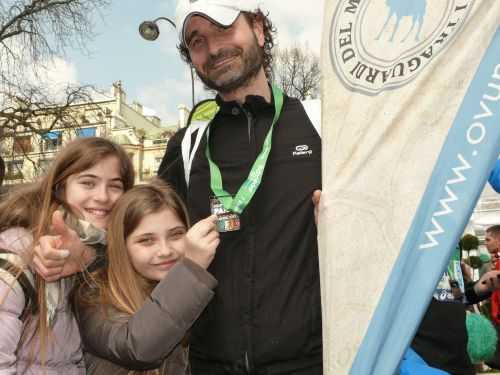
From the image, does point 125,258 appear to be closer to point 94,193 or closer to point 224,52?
point 94,193

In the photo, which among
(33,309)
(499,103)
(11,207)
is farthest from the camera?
(11,207)

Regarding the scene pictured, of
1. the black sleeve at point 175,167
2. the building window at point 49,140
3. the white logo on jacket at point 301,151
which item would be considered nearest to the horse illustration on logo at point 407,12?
the white logo on jacket at point 301,151

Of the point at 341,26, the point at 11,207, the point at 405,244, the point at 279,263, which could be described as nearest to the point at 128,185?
the point at 11,207

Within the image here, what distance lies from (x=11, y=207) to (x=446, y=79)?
5.39ft

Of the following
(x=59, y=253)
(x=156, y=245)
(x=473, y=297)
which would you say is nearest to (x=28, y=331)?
(x=59, y=253)

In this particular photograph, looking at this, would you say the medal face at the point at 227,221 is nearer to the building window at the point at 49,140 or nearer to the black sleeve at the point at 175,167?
the black sleeve at the point at 175,167

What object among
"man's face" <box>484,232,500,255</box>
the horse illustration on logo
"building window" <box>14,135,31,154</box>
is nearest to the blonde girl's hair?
the horse illustration on logo

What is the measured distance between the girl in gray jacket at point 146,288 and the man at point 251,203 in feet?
0.52

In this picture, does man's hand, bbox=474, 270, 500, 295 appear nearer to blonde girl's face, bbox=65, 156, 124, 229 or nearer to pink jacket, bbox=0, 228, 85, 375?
blonde girl's face, bbox=65, 156, 124, 229

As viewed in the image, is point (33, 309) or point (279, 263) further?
point (279, 263)

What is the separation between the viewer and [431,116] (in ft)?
4.61

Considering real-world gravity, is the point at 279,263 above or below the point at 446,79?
below

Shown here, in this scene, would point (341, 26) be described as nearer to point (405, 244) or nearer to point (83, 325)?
point (405, 244)

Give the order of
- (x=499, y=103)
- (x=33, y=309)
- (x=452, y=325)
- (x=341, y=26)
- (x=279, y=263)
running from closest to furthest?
(x=499, y=103) < (x=341, y=26) < (x=33, y=309) < (x=279, y=263) < (x=452, y=325)
